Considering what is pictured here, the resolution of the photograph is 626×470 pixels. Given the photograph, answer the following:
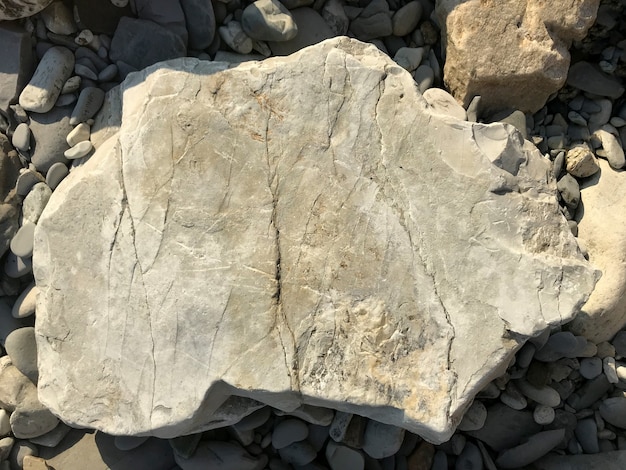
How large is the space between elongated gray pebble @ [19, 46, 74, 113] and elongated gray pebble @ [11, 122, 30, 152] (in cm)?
8

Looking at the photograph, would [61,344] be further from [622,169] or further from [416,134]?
[622,169]

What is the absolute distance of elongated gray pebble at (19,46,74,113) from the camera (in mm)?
2402

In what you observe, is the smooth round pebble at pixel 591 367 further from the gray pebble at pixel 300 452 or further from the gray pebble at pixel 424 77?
the gray pebble at pixel 424 77

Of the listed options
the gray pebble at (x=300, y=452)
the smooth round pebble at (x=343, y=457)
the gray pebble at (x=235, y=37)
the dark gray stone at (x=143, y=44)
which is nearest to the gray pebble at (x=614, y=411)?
the smooth round pebble at (x=343, y=457)

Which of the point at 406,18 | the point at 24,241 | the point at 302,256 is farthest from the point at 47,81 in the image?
the point at 406,18

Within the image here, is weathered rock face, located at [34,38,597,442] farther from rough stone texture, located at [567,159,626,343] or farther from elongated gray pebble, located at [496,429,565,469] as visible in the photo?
elongated gray pebble, located at [496,429,565,469]

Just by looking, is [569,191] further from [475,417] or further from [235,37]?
[235,37]

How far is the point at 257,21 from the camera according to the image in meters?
2.46

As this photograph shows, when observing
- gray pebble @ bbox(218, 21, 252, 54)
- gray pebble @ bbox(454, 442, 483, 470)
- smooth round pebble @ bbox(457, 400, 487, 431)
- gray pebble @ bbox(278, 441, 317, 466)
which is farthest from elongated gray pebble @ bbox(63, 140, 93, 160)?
gray pebble @ bbox(454, 442, 483, 470)

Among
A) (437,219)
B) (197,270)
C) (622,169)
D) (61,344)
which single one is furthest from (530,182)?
(61,344)

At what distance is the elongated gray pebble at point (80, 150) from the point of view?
2.37m

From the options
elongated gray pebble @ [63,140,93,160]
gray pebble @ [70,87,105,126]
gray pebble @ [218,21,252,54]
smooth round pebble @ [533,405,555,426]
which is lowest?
smooth round pebble @ [533,405,555,426]

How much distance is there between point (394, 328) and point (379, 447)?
0.72m

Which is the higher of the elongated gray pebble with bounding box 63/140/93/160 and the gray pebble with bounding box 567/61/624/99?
the elongated gray pebble with bounding box 63/140/93/160
